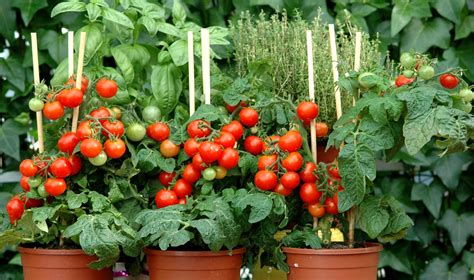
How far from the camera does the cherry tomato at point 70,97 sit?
1.87 meters

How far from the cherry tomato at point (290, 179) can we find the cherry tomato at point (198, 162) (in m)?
0.19

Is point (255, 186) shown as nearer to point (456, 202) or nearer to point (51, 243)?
point (51, 243)

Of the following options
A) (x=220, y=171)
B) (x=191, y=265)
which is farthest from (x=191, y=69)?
(x=191, y=265)

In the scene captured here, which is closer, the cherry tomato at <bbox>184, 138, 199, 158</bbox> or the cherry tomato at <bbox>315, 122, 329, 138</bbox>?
the cherry tomato at <bbox>184, 138, 199, 158</bbox>

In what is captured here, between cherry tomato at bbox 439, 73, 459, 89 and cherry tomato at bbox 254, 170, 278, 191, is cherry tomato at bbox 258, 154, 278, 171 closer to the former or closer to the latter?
cherry tomato at bbox 254, 170, 278, 191

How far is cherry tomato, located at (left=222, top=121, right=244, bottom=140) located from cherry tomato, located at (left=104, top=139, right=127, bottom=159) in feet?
0.80

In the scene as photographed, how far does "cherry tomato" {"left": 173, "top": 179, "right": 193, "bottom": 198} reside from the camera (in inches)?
76.0

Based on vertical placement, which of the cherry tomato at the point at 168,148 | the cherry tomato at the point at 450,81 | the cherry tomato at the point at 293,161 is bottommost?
the cherry tomato at the point at 293,161

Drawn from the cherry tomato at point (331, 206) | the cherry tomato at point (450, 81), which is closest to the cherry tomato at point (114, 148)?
the cherry tomato at point (331, 206)

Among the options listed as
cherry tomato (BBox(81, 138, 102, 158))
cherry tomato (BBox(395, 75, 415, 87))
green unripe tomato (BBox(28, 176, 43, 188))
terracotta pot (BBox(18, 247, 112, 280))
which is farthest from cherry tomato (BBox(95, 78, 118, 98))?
cherry tomato (BBox(395, 75, 415, 87))

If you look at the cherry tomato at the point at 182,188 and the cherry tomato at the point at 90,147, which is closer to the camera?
the cherry tomato at the point at 90,147

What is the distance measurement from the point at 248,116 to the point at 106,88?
1.13 ft

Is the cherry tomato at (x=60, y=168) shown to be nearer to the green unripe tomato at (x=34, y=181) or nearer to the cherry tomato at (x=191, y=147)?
the green unripe tomato at (x=34, y=181)

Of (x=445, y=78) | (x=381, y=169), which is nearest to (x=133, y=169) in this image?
(x=445, y=78)
